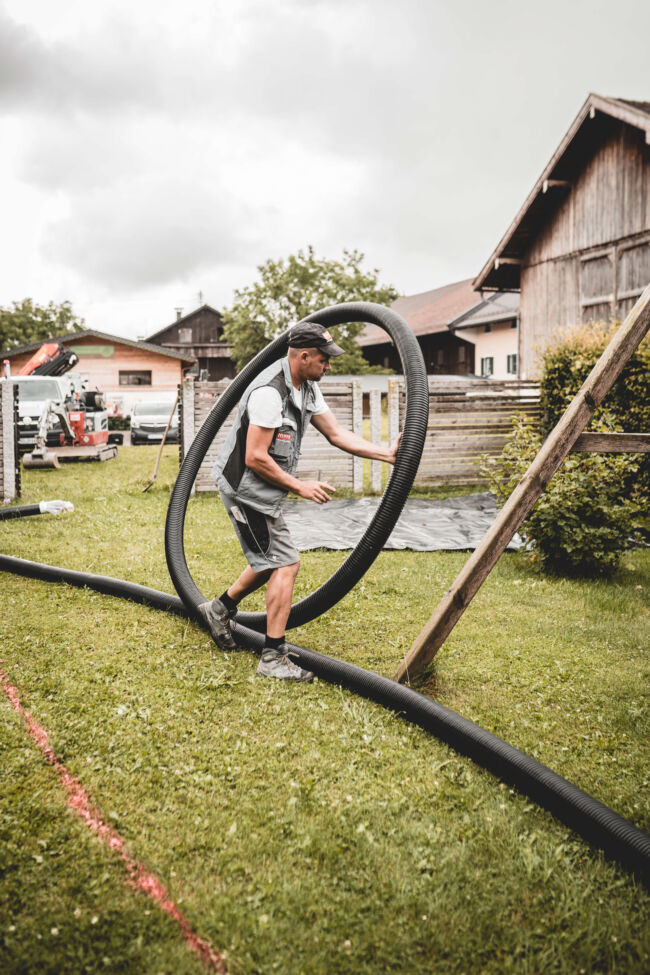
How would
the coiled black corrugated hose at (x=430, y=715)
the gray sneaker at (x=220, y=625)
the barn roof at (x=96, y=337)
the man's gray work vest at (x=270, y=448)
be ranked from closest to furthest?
the coiled black corrugated hose at (x=430, y=715) → the man's gray work vest at (x=270, y=448) → the gray sneaker at (x=220, y=625) → the barn roof at (x=96, y=337)

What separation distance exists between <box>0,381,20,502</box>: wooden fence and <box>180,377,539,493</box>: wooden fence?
255cm

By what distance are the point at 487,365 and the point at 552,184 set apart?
63.1ft

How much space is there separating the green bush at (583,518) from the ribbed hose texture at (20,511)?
5850 mm

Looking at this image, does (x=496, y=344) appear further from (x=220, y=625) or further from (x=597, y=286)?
(x=220, y=625)

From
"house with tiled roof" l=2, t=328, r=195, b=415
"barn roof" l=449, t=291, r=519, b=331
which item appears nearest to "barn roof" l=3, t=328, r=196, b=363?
"house with tiled roof" l=2, t=328, r=195, b=415

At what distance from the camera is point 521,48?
11.5 m

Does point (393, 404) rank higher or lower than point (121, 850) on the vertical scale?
higher

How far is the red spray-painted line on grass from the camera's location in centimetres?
215

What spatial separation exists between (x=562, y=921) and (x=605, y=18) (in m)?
13.7

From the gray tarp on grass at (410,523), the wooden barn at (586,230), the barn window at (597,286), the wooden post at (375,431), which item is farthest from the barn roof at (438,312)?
the gray tarp on grass at (410,523)

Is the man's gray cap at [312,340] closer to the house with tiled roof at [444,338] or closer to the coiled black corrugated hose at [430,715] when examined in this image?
the coiled black corrugated hose at [430,715]

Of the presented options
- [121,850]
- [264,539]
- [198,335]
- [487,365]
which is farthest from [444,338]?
[121,850]

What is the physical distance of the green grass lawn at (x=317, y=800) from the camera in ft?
7.17

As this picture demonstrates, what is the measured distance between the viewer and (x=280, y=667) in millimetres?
4109
